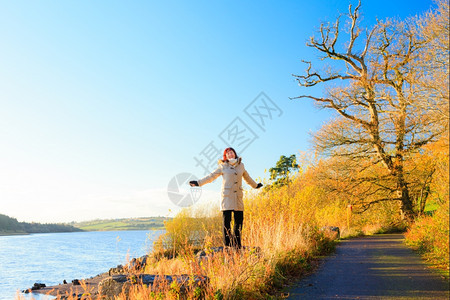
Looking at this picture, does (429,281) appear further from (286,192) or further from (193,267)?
(286,192)

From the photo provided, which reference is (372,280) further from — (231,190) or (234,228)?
(231,190)

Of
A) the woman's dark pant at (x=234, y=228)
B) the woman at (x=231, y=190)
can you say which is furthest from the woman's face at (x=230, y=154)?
the woman's dark pant at (x=234, y=228)

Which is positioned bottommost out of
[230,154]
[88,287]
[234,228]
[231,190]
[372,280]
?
[88,287]

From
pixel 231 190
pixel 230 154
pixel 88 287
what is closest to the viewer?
pixel 231 190

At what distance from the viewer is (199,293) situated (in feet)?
17.7

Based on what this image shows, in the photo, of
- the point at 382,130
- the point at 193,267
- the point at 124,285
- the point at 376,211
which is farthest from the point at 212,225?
the point at 376,211

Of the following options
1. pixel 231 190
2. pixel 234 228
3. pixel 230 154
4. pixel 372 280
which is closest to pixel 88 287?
pixel 234 228

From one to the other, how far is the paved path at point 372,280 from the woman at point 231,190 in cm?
176

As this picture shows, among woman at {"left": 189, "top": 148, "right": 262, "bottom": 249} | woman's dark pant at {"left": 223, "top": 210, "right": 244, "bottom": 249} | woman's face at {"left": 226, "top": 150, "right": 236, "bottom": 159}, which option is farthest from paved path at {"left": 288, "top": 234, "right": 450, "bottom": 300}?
woman's face at {"left": 226, "top": 150, "right": 236, "bottom": 159}

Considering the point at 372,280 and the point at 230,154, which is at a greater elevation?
the point at 230,154

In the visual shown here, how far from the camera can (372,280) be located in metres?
7.70

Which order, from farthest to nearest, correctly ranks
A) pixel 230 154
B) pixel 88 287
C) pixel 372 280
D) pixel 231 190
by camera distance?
pixel 88 287, pixel 230 154, pixel 231 190, pixel 372 280

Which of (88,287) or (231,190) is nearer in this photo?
(231,190)

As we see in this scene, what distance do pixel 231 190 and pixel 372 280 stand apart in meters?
3.24
